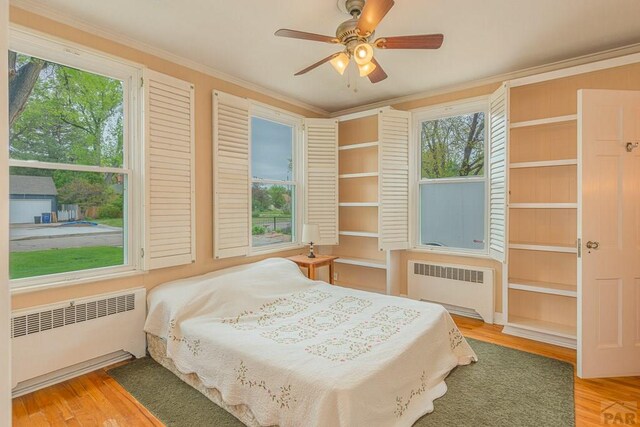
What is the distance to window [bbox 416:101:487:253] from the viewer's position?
388 cm

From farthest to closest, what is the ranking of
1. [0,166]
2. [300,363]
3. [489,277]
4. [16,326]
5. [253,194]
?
1. [253,194]
2. [489,277]
3. [16,326]
4. [300,363]
5. [0,166]

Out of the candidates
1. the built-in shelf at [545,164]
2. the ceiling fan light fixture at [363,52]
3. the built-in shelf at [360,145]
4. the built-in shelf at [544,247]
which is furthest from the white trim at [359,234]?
the ceiling fan light fixture at [363,52]

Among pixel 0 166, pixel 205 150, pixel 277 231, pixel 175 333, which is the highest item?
pixel 205 150

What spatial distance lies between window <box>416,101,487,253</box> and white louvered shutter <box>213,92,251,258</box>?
2.19 m

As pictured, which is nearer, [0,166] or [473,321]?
[0,166]

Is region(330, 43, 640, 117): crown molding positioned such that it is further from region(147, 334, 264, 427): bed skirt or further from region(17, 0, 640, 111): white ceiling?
region(147, 334, 264, 427): bed skirt

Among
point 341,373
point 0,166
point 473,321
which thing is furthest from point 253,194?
point 0,166

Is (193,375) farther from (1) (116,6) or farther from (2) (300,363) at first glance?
(1) (116,6)

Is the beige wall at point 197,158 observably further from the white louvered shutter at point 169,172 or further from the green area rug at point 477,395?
the green area rug at point 477,395

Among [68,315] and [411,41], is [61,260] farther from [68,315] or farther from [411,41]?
[411,41]

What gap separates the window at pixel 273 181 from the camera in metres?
4.06

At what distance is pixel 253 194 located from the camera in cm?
402

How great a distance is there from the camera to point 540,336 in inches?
127

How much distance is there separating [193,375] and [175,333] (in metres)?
0.33
